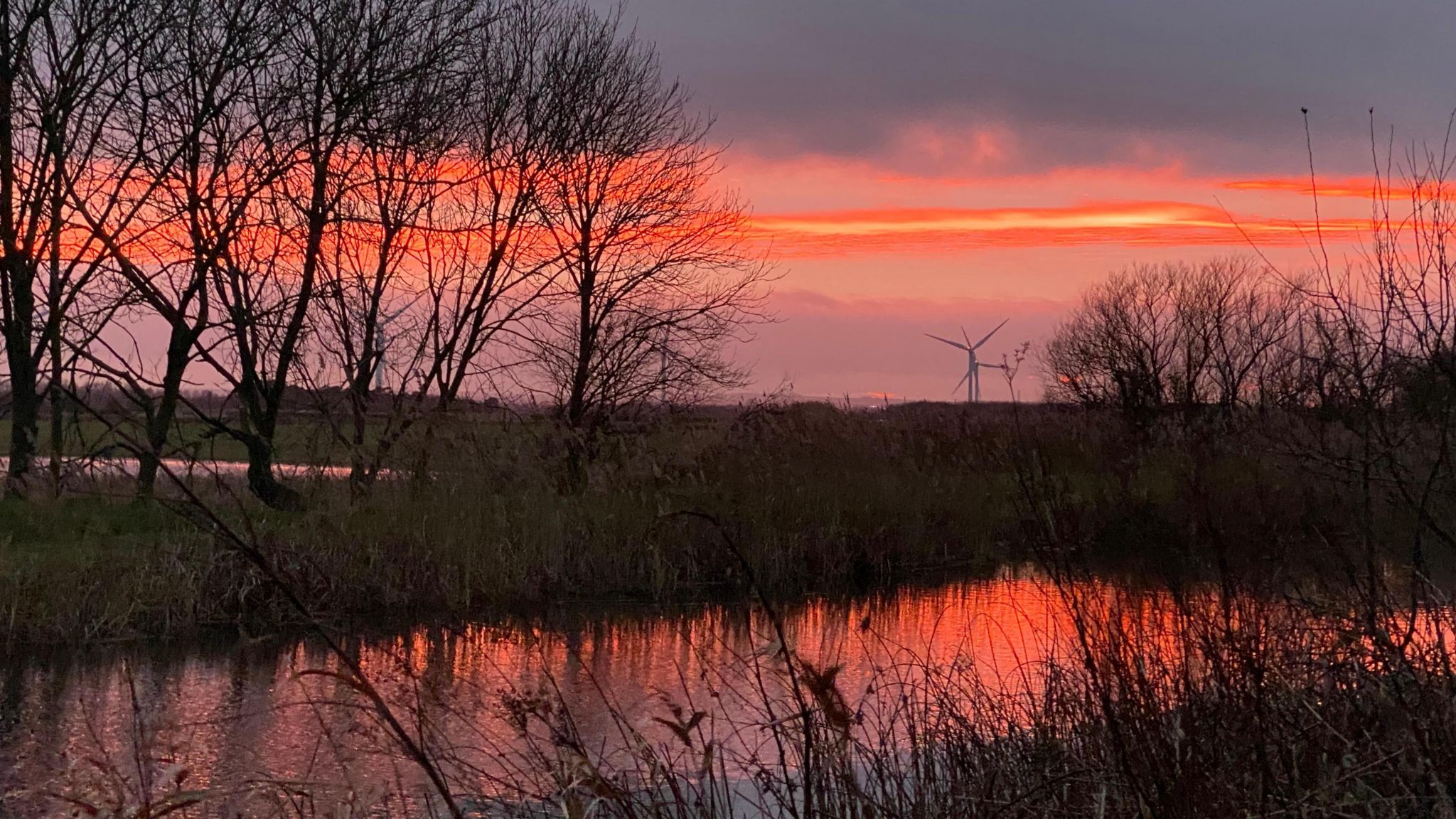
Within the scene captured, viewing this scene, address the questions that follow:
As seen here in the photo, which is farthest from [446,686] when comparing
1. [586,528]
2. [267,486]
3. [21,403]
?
[21,403]

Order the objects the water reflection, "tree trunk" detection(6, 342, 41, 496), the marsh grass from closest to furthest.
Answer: the water reflection, the marsh grass, "tree trunk" detection(6, 342, 41, 496)

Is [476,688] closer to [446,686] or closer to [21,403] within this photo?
[446,686]

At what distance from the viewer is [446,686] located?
7109 millimetres

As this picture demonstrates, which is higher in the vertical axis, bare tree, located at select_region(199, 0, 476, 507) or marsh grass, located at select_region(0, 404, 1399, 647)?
bare tree, located at select_region(199, 0, 476, 507)

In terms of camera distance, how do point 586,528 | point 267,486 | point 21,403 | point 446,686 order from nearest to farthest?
1. point 446,686
2. point 586,528
3. point 267,486
4. point 21,403

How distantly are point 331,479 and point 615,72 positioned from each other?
8.78 m

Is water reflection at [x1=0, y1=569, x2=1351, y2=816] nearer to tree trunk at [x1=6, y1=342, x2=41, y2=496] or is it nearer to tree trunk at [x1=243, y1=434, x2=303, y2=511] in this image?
tree trunk at [x1=243, y1=434, x2=303, y2=511]

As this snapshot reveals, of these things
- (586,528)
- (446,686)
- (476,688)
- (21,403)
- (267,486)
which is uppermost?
(21,403)

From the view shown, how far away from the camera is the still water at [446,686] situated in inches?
218

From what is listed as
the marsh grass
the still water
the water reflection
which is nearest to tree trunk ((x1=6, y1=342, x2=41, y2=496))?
the marsh grass

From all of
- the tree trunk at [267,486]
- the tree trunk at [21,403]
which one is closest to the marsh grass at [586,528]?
the tree trunk at [267,486]

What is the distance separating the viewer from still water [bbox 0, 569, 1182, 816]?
18.2ft

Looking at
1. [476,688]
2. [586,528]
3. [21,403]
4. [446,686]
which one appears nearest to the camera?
[476,688]

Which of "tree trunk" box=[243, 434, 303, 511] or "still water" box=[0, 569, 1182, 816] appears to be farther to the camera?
"tree trunk" box=[243, 434, 303, 511]
